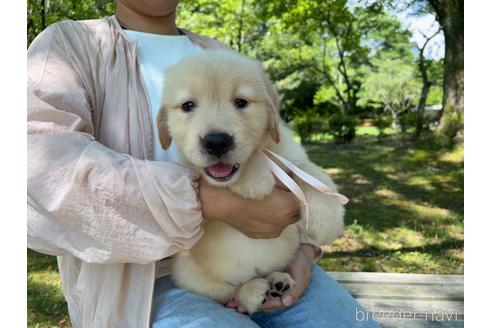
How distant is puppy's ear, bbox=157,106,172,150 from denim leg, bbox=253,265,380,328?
0.81 m

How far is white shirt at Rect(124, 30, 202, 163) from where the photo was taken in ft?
6.20

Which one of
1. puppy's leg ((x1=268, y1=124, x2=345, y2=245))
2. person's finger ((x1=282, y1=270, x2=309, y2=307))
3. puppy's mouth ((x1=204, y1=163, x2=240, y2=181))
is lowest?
person's finger ((x1=282, y1=270, x2=309, y2=307))

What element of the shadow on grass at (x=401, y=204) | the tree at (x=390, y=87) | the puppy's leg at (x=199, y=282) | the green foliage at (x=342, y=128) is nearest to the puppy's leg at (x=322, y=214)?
the puppy's leg at (x=199, y=282)

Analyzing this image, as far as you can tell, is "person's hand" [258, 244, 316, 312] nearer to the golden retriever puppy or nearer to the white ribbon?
the golden retriever puppy

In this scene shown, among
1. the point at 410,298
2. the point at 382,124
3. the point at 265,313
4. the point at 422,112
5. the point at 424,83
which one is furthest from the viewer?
the point at 424,83

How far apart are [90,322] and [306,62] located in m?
16.4

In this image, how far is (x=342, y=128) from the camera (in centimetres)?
1295

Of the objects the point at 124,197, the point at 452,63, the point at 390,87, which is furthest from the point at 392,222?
the point at 390,87

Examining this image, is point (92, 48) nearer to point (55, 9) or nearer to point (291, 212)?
point (291, 212)

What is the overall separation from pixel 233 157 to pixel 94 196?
0.46 m

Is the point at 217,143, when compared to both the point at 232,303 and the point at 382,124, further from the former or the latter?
the point at 382,124

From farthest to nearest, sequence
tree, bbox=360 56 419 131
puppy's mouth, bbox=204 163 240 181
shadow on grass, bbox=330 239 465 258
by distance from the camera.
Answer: tree, bbox=360 56 419 131, shadow on grass, bbox=330 239 465 258, puppy's mouth, bbox=204 163 240 181

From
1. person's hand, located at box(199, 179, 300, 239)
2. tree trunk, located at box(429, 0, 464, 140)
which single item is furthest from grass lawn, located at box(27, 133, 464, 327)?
person's hand, located at box(199, 179, 300, 239)

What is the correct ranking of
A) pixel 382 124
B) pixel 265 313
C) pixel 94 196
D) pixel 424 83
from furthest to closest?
pixel 424 83 < pixel 382 124 < pixel 265 313 < pixel 94 196
